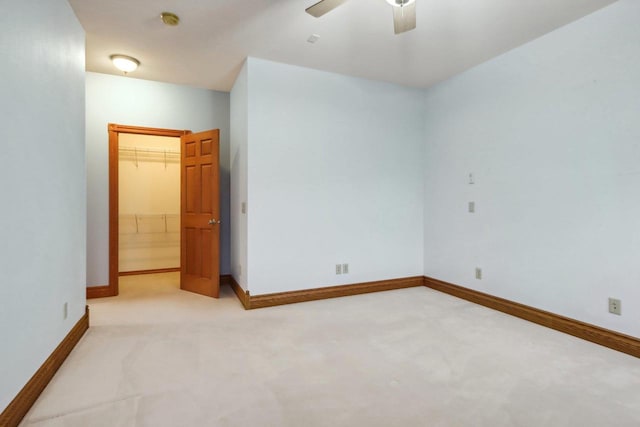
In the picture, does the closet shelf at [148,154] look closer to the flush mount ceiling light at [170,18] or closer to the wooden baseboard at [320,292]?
the wooden baseboard at [320,292]

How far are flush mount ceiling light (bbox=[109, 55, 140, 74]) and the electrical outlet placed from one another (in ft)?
16.4

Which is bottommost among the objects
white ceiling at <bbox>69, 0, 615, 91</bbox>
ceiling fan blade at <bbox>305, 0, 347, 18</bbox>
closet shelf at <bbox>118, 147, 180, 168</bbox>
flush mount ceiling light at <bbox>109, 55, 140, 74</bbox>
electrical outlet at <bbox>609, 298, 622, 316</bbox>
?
electrical outlet at <bbox>609, 298, 622, 316</bbox>

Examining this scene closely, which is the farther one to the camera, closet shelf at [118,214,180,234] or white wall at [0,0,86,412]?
closet shelf at [118,214,180,234]

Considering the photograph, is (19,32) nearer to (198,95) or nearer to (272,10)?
(272,10)

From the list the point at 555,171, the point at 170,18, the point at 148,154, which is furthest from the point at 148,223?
the point at 555,171

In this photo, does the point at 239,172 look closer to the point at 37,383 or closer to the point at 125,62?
the point at 125,62

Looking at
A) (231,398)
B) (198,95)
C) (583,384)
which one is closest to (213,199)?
(198,95)

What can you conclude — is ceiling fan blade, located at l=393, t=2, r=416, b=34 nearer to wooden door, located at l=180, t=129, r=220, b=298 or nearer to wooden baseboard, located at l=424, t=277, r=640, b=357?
wooden door, located at l=180, t=129, r=220, b=298

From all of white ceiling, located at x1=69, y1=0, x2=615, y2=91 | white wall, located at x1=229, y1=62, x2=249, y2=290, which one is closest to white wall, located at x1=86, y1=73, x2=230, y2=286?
white ceiling, located at x1=69, y1=0, x2=615, y2=91

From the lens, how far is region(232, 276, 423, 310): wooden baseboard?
352cm

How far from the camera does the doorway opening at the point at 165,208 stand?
3.99 metres

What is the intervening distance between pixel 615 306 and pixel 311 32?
3.39 meters

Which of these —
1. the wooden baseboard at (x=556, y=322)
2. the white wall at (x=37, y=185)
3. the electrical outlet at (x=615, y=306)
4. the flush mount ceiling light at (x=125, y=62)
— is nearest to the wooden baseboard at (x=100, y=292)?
the white wall at (x=37, y=185)

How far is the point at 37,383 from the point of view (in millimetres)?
1867
